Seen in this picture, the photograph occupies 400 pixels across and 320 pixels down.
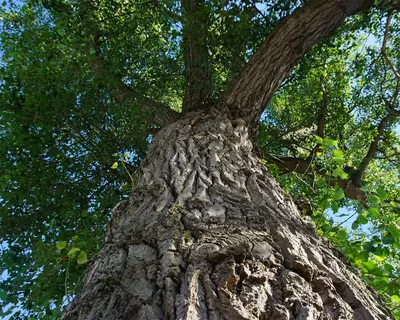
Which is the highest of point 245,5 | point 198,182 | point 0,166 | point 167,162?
point 245,5

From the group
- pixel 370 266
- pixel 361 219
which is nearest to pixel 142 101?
pixel 361 219

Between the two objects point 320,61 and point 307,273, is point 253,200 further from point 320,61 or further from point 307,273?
point 320,61

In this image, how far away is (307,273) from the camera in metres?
1.47

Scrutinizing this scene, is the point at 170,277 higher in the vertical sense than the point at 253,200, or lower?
lower

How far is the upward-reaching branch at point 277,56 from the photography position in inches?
169

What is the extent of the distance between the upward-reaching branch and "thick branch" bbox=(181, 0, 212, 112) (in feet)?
2.27

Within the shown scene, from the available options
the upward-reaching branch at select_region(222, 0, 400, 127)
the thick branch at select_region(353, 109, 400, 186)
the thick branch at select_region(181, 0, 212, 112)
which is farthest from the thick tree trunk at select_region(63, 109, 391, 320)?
the thick branch at select_region(353, 109, 400, 186)

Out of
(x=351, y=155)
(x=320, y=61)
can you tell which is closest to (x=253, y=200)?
(x=320, y=61)

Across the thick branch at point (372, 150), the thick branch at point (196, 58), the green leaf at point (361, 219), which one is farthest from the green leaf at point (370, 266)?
the thick branch at point (372, 150)

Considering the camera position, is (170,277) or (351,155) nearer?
(170,277)

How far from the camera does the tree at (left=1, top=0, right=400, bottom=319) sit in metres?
1.42

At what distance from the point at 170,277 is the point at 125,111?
4231 mm

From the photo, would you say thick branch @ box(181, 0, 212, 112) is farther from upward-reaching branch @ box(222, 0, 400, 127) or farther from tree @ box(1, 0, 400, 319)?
upward-reaching branch @ box(222, 0, 400, 127)

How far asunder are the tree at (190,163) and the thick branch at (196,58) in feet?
0.08
